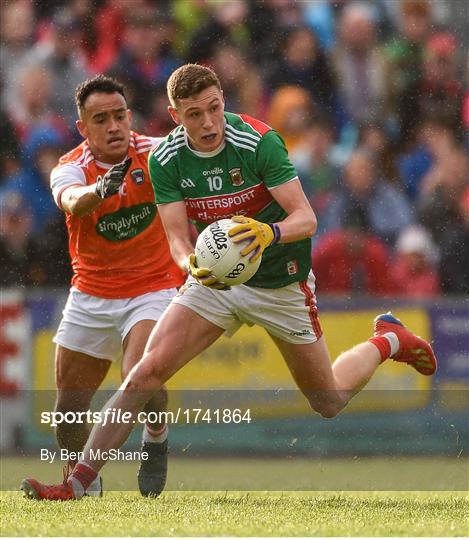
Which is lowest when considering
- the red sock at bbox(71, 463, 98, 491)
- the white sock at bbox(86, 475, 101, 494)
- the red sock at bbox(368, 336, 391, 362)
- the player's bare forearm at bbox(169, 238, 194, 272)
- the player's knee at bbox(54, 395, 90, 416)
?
the white sock at bbox(86, 475, 101, 494)

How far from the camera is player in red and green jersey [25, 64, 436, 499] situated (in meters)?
6.11

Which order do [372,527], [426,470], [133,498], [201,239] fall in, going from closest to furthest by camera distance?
1. [372,527]
2. [201,239]
3. [133,498]
4. [426,470]

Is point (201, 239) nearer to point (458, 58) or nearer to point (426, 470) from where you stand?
point (426, 470)

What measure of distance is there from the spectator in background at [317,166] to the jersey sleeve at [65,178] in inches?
168

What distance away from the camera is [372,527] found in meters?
5.27

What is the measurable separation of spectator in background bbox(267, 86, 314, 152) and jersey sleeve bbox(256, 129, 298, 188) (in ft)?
16.6

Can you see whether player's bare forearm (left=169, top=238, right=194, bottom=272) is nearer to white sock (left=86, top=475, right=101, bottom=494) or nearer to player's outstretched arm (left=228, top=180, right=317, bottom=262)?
player's outstretched arm (left=228, top=180, right=317, bottom=262)

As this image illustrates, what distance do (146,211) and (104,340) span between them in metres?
0.76

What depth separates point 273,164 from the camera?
20.1 ft

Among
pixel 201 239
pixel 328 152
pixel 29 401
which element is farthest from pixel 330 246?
pixel 201 239

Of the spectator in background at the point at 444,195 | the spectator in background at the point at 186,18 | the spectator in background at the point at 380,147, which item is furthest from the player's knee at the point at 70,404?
the spectator in background at the point at 186,18

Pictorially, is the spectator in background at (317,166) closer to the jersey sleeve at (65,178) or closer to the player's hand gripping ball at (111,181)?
the jersey sleeve at (65,178)

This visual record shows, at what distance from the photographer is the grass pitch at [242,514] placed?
511 centimetres

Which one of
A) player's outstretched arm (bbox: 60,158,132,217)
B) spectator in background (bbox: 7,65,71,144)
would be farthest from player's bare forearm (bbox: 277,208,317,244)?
spectator in background (bbox: 7,65,71,144)
